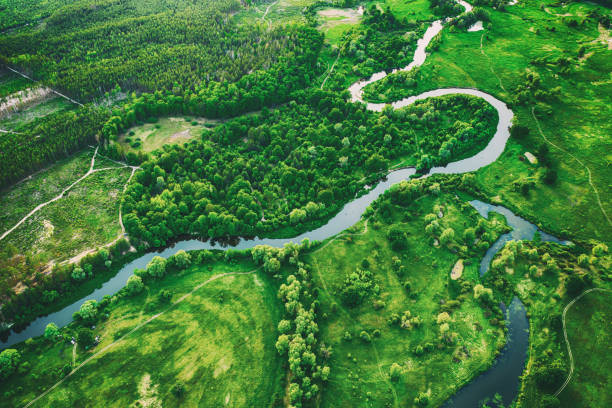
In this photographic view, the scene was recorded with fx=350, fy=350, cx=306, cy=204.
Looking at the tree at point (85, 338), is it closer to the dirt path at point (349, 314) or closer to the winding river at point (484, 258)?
the winding river at point (484, 258)

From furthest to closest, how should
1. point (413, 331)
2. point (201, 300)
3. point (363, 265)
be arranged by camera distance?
point (363, 265) < point (201, 300) < point (413, 331)

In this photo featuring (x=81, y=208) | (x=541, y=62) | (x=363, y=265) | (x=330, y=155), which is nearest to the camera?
(x=363, y=265)

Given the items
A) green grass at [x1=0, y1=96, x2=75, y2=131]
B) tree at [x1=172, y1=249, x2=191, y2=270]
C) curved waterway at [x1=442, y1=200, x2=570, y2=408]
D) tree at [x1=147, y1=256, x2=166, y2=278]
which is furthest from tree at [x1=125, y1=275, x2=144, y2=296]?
green grass at [x1=0, y1=96, x2=75, y2=131]

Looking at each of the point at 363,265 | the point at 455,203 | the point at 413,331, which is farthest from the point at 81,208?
the point at 455,203

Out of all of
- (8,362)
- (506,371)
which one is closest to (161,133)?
(8,362)

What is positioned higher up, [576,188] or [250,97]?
[250,97]

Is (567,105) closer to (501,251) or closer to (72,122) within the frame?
(501,251)

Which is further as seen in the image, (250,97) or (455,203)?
(250,97)
